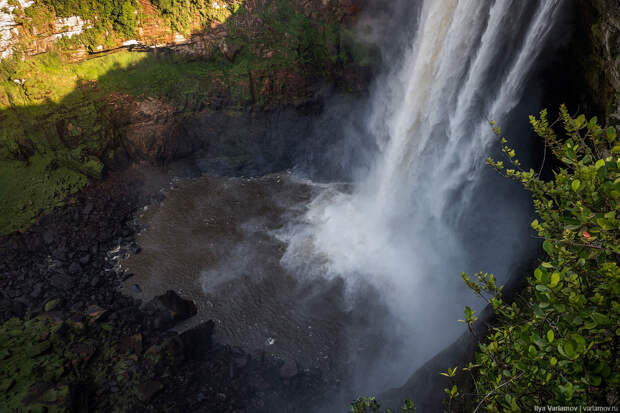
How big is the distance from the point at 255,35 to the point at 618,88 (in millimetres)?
14705

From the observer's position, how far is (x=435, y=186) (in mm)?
11852

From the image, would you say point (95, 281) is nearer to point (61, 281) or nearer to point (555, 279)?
point (61, 281)

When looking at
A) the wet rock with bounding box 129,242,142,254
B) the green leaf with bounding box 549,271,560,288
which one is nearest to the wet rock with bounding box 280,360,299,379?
the wet rock with bounding box 129,242,142,254

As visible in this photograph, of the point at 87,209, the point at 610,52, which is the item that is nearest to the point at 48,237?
the point at 87,209

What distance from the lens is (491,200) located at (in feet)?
33.6

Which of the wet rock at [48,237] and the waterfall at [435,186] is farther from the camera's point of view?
the wet rock at [48,237]

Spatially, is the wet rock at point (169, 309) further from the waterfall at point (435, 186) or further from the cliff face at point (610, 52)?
the cliff face at point (610, 52)

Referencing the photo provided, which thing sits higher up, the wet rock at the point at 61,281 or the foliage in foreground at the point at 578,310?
the foliage in foreground at the point at 578,310

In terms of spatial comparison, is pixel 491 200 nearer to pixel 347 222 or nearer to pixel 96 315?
pixel 347 222

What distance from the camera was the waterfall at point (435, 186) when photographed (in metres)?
9.02

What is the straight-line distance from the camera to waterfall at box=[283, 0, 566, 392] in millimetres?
9016

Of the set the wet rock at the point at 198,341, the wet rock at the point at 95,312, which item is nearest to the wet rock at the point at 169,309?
the wet rock at the point at 198,341

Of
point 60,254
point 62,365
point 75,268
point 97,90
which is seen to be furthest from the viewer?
point 97,90

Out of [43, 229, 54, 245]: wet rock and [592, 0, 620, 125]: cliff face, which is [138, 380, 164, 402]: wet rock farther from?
[592, 0, 620, 125]: cliff face
